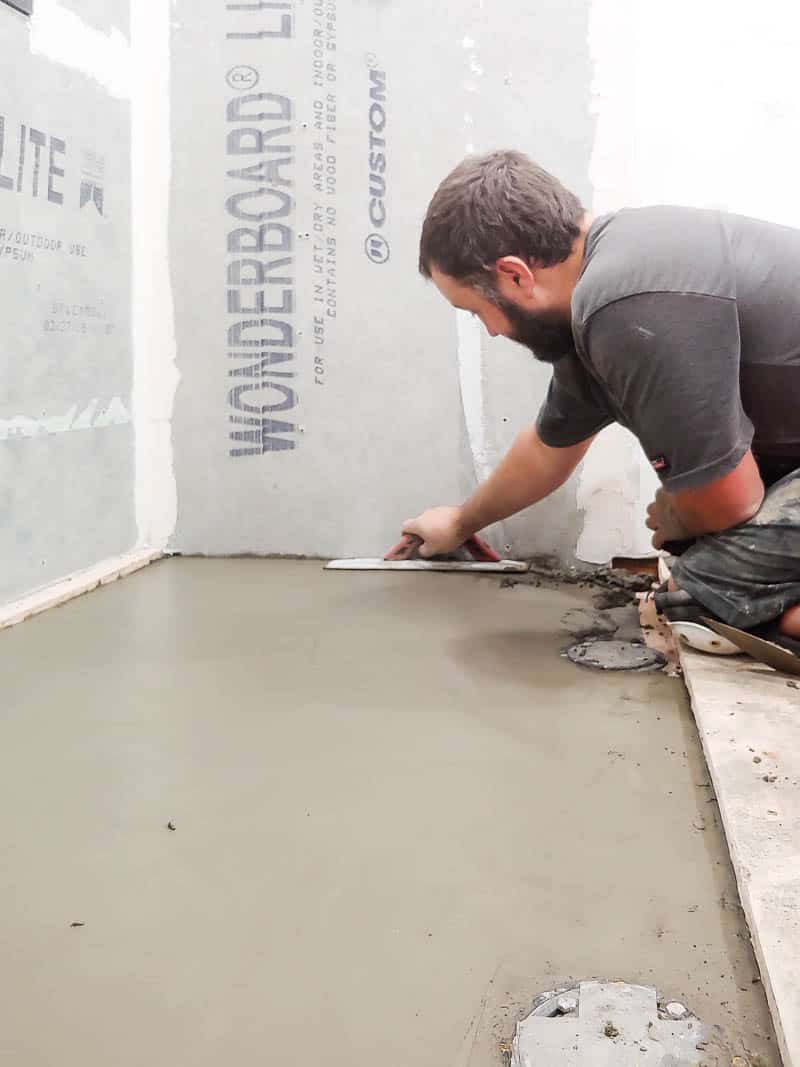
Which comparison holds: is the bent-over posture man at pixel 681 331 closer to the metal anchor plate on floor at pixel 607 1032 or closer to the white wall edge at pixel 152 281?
the metal anchor plate on floor at pixel 607 1032

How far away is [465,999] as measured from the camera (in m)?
0.82

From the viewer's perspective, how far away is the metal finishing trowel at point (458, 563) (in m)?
2.63

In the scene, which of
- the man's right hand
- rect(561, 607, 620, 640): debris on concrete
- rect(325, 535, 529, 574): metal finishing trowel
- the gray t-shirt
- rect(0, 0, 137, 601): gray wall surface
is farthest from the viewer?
rect(325, 535, 529, 574): metal finishing trowel

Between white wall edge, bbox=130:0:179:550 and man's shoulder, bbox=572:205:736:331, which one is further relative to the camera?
white wall edge, bbox=130:0:179:550

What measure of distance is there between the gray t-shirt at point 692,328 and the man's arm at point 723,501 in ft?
0.09

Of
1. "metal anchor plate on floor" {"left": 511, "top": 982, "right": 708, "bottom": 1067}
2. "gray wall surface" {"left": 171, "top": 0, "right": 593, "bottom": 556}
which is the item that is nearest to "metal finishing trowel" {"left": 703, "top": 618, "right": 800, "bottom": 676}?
"metal anchor plate on floor" {"left": 511, "top": 982, "right": 708, "bottom": 1067}

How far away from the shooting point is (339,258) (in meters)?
2.72

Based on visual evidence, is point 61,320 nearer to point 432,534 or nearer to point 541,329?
point 432,534

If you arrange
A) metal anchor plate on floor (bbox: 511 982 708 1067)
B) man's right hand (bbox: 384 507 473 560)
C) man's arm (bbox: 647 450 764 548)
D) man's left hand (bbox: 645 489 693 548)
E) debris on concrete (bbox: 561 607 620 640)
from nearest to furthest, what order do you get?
metal anchor plate on floor (bbox: 511 982 708 1067) → man's arm (bbox: 647 450 764 548) → man's left hand (bbox: 645 489 693 548) → debris on concrete (bbox: 561 607 620 640) → man's right hand (bbox: 384 507 473 560)

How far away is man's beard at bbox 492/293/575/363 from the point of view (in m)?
1.73

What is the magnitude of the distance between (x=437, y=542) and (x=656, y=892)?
64.3 inches

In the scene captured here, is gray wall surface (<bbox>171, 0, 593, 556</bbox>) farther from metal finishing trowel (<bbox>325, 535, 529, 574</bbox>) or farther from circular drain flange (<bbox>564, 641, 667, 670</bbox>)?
circular drain flange (<bbox>564, 641, 667, 670</bbox>)

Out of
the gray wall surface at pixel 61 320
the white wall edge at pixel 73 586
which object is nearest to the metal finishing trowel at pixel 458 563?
the white wall edge at pixel 73 586

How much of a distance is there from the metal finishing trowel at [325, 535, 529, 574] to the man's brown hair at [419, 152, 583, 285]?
3.57ft
